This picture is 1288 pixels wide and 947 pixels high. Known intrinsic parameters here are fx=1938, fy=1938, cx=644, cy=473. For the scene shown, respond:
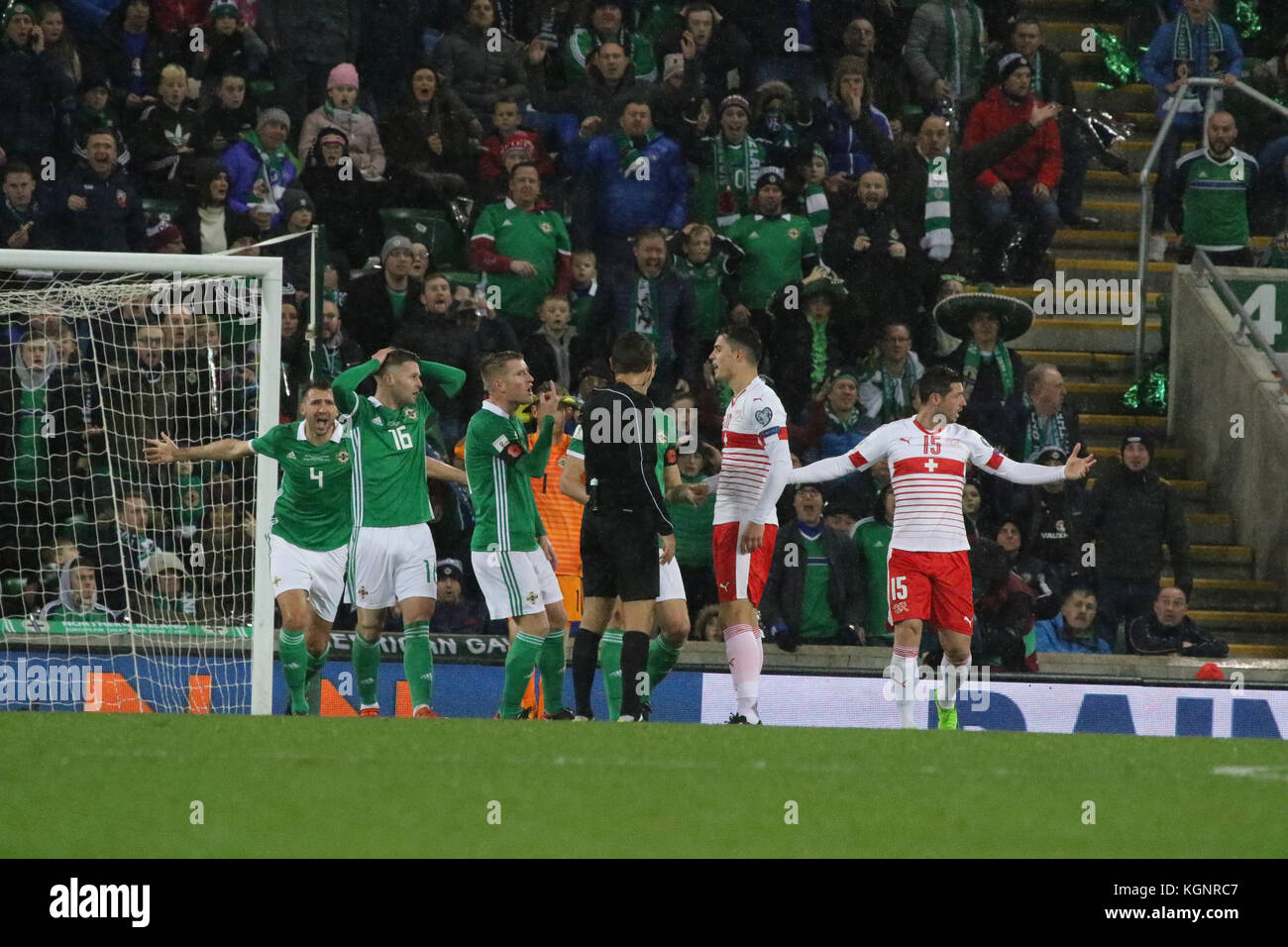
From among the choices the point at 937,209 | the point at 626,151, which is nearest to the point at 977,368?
the point at 937,209

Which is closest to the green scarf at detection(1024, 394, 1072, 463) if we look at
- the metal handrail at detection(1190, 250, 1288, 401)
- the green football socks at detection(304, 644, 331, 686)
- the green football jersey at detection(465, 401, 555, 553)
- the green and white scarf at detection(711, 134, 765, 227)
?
the metal handrail at detection(1190, 250, 1288, 401)

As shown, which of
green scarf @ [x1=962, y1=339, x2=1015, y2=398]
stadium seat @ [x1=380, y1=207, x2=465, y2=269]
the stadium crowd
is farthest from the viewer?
stadium seat @ [x1=380, y1=207, x2=465, y2=269]

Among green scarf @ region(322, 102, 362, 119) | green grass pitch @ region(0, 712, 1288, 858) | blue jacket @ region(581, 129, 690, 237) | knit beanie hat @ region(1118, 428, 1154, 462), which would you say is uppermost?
green scarf @ region(322, 102, 362, 119)

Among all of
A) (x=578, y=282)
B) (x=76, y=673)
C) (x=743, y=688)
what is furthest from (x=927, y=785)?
(x=578, y=282)

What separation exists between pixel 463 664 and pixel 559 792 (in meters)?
4.68

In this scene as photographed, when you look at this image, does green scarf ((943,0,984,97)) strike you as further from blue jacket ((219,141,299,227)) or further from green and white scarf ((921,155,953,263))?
blue jacket ((219,141,299,227))

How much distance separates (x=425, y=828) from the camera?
230 inches

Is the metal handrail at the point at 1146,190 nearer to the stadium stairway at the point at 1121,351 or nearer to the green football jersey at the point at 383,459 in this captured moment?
the stadium stairway at the point at 1121,351

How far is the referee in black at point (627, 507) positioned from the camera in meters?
8.58

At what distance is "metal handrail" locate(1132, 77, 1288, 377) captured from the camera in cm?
1388

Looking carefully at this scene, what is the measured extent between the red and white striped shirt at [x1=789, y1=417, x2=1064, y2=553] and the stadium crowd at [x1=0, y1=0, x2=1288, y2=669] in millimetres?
1573

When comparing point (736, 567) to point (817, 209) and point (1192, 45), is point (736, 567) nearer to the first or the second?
point (817, 209)

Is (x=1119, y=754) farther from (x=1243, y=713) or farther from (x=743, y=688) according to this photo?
(x=1243, y=713)

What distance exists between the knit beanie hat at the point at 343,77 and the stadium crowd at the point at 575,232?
0.9 inches
